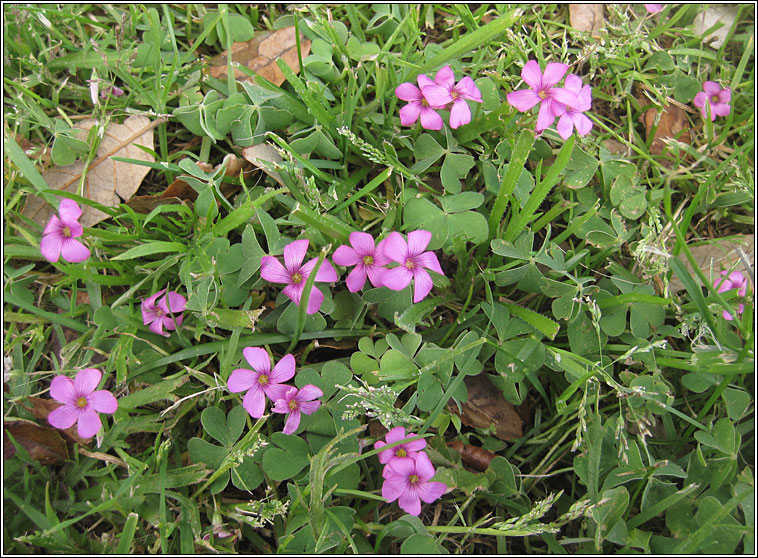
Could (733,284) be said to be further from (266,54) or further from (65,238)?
(65,238)

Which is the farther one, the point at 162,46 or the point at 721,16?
the point at 721,16

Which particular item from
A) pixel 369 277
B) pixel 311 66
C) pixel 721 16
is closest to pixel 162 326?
pixel 369 277

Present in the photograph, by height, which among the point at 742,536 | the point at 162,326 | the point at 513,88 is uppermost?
the point at 513,88

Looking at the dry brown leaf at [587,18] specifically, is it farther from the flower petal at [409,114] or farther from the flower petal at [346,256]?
the flower petal at [346,256]

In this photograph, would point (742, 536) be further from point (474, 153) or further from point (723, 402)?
point (474, 153)

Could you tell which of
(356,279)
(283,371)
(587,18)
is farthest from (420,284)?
(587,18)

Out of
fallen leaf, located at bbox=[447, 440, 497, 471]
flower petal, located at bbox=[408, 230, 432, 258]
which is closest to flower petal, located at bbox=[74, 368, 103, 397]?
flower petal, located at bbox=[408, 230, 432, 258]

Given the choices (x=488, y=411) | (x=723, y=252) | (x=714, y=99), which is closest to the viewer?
(x=488, y=411)
